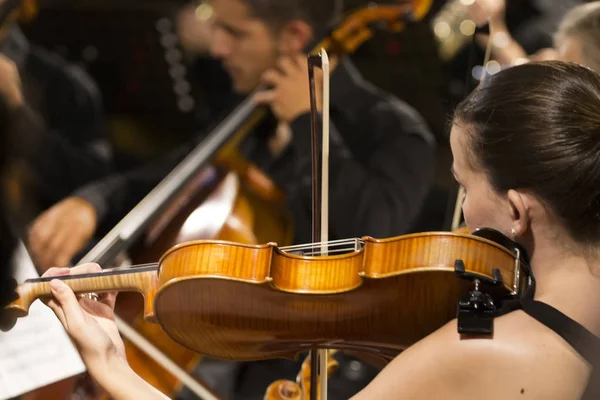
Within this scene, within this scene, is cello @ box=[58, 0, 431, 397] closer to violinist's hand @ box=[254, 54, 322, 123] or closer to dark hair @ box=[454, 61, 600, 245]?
violinist's hand @ box=[254, 54, 322, 123]

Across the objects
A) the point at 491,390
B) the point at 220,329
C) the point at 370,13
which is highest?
the point at 370,13

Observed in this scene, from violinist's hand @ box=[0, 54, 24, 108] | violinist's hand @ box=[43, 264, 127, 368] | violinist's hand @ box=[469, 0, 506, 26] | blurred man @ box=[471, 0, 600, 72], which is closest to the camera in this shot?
violinist's hand @ box=[43, 264, 127, 368]

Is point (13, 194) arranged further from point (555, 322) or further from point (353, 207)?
point (555, 322)

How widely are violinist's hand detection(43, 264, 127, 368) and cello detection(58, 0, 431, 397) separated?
1.83 ft

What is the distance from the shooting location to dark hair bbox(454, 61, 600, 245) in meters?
0.96

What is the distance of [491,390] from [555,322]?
4.1 inches

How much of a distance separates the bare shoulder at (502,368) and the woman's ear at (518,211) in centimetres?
11

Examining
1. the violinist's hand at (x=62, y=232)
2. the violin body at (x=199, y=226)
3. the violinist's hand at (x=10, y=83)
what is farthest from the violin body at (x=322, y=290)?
the violinist's hand at (x=10, y=83)

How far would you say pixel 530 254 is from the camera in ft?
3.28

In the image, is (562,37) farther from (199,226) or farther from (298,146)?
(199,226)

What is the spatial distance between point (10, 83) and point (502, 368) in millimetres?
1596


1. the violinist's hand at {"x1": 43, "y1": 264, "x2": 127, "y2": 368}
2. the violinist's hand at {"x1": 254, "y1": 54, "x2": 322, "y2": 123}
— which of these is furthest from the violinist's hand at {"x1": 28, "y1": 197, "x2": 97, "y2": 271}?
the violinist's hand at {"x1": 43, "y1": 264, "x2": 127, "y2": 368}

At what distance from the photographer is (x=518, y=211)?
3.22 ft

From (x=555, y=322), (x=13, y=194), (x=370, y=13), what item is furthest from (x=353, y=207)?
(x=555, y=322)
